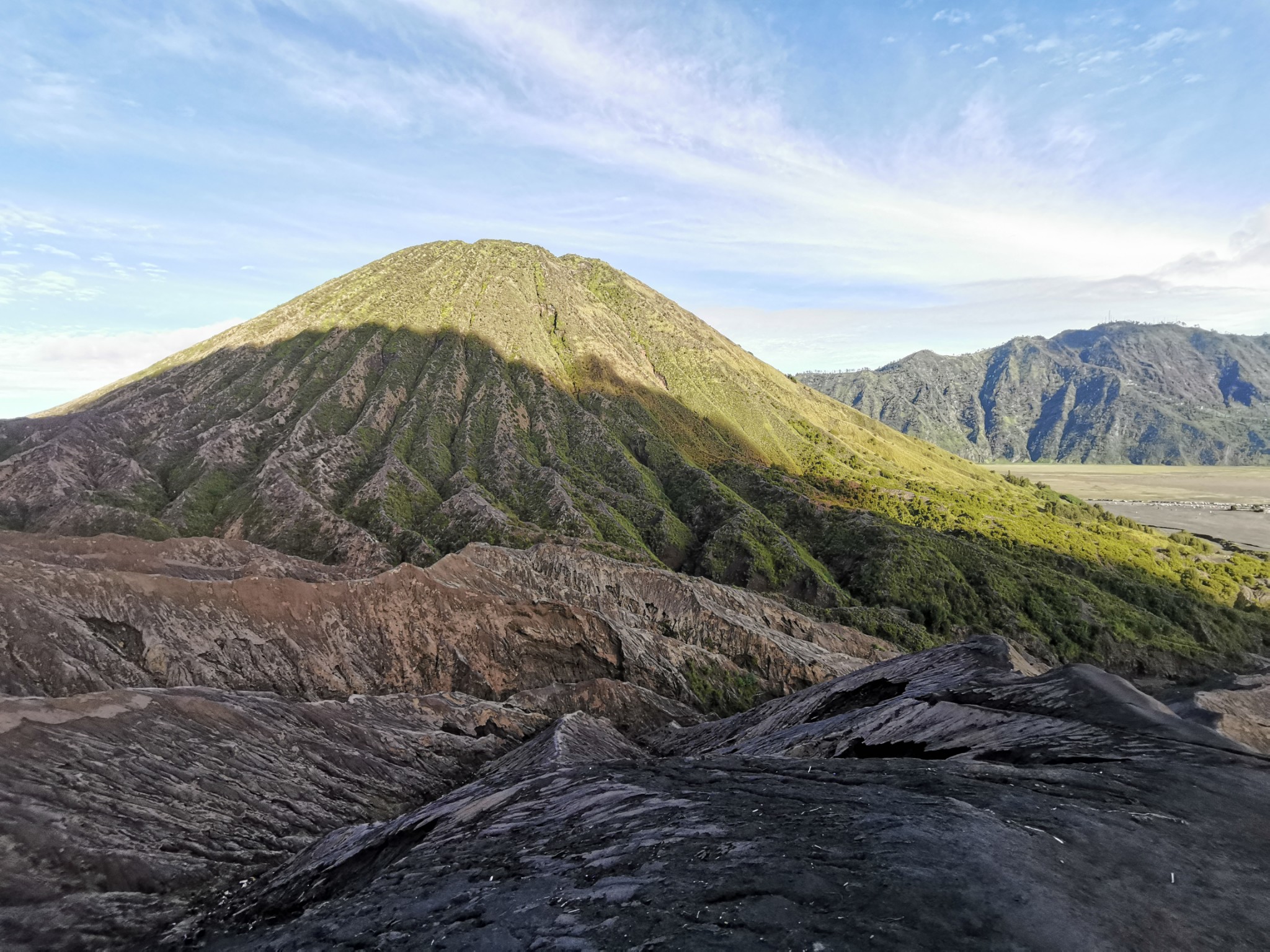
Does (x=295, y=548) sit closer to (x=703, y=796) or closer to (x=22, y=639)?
(x=22, y=639)

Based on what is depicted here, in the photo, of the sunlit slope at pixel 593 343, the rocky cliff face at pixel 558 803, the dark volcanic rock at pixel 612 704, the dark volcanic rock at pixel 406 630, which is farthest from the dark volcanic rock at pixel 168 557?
the sunlit slope at pixel 593 343

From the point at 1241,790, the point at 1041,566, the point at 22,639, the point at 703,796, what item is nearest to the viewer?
the point at 1241,790

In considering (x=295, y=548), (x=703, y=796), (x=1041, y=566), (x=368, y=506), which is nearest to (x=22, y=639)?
(x=703, y=796)

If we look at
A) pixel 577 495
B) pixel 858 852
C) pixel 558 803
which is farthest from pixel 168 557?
pixel 577 495

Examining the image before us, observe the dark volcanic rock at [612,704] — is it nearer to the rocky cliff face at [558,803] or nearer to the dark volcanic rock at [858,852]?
the rocky cliff face at [558,803]

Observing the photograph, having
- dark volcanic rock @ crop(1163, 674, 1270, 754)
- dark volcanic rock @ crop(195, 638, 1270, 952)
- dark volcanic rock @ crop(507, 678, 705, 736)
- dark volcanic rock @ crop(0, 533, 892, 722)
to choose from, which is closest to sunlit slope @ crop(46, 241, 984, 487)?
dark volcanic rock @ crop(0, 533, 892, 722)
